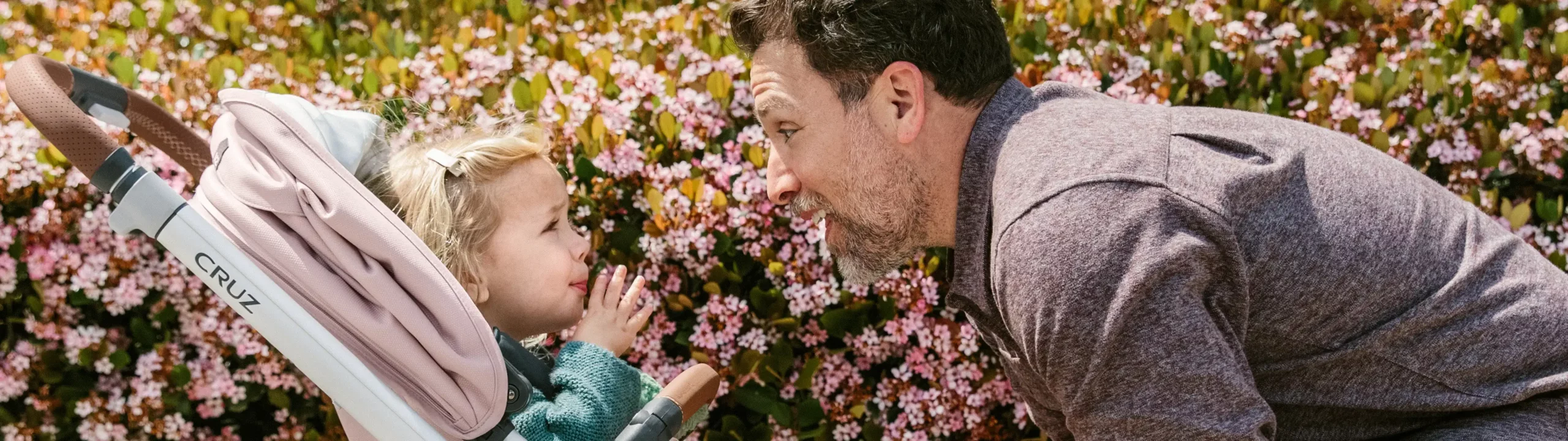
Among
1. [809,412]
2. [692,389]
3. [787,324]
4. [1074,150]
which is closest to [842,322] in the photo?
[787,324]

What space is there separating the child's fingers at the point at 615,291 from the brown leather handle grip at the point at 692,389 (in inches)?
9.9

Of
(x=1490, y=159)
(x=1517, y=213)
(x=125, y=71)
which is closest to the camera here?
(x=1517, y=213)

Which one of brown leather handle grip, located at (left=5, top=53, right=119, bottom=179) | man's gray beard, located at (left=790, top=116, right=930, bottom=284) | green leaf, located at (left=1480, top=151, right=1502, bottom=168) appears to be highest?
brown leather handle grip, located at (left=5, top=53, right=119, bottom=179)

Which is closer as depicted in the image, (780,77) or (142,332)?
(780,77)

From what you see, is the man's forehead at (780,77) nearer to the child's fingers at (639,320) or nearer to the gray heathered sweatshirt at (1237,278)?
the gray heathered sweatshirt at (1237,278)

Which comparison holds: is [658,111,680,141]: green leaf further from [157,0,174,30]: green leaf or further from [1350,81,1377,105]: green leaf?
[157,0,174,30]: green leaf

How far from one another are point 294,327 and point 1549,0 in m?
3.51

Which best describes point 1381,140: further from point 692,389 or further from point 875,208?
point 692,389

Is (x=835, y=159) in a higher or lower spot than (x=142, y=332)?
higher

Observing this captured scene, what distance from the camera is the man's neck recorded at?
2.17 metres

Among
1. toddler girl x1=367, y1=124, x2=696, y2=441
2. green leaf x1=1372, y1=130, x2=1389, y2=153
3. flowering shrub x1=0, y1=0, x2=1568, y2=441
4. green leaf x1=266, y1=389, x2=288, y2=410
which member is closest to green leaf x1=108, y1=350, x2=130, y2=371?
flowering shrub x1=0, y1=0, x2=1568, y2=441

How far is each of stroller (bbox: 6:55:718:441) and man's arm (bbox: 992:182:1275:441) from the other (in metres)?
0.71

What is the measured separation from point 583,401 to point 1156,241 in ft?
3.31

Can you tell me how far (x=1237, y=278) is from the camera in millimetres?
1810
